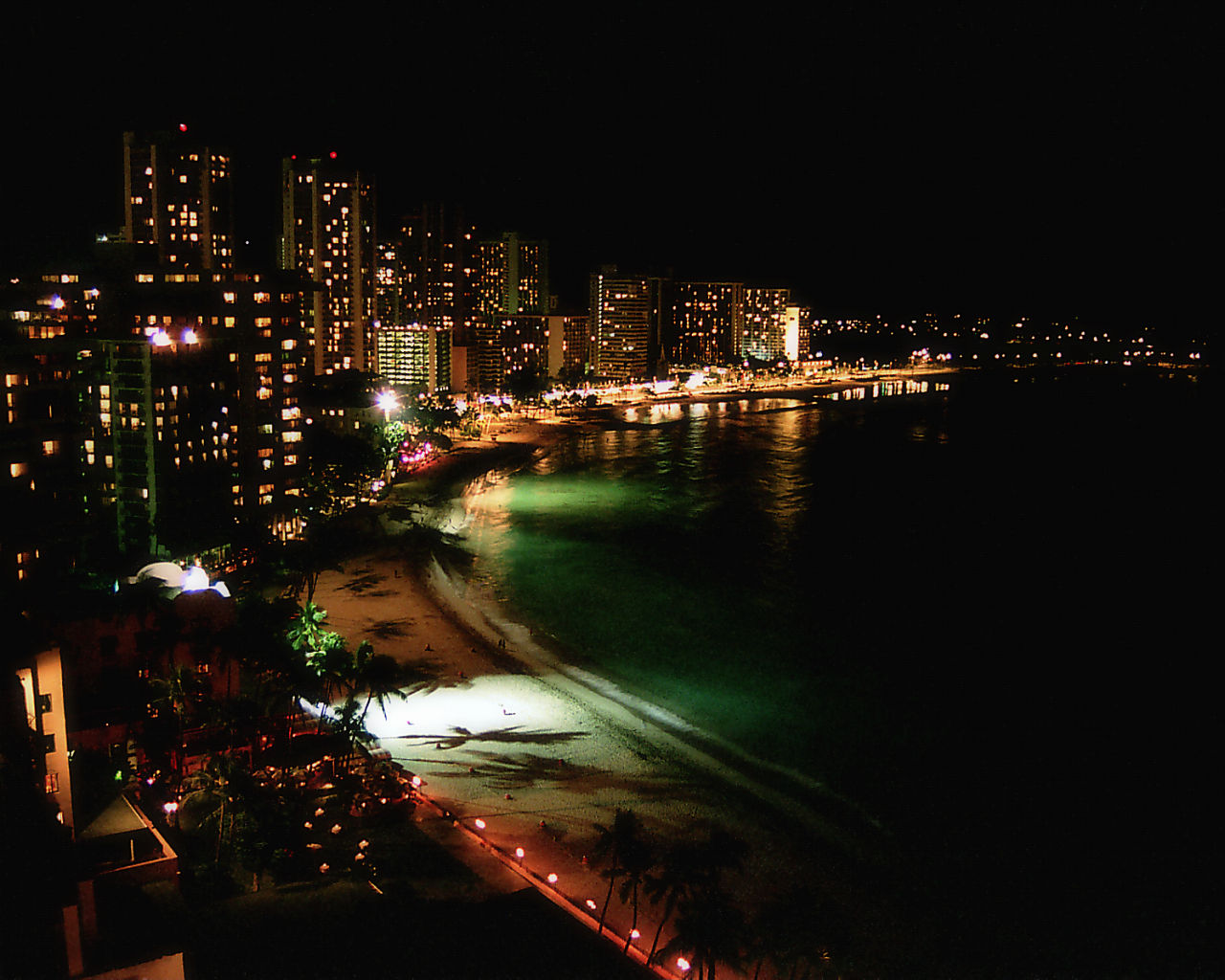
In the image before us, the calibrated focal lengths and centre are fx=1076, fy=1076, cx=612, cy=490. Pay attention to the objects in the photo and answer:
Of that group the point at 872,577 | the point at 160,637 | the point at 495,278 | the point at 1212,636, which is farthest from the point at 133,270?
the point at 495,278

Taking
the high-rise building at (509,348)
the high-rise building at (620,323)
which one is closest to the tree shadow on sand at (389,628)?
the high-rise building at (509,348)

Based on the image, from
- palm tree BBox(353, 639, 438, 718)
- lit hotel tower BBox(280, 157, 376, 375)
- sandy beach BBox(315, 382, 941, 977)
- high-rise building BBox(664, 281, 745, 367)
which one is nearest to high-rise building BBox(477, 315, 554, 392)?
lit hotel tower BBox(280, 157, 376, 375)

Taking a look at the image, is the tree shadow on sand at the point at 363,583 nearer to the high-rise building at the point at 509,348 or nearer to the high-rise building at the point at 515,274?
the high-rise building at the point at 509,348

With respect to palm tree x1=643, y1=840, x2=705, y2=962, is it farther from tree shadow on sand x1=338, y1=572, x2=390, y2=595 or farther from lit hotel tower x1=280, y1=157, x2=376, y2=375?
lit hotel tower x1=280, y1=157, x2=376, y2=375

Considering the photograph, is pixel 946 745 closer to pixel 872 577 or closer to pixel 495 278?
pixel 872 577

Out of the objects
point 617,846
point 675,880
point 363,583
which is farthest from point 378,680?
point 363,583

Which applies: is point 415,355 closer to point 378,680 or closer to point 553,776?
point 378,680
